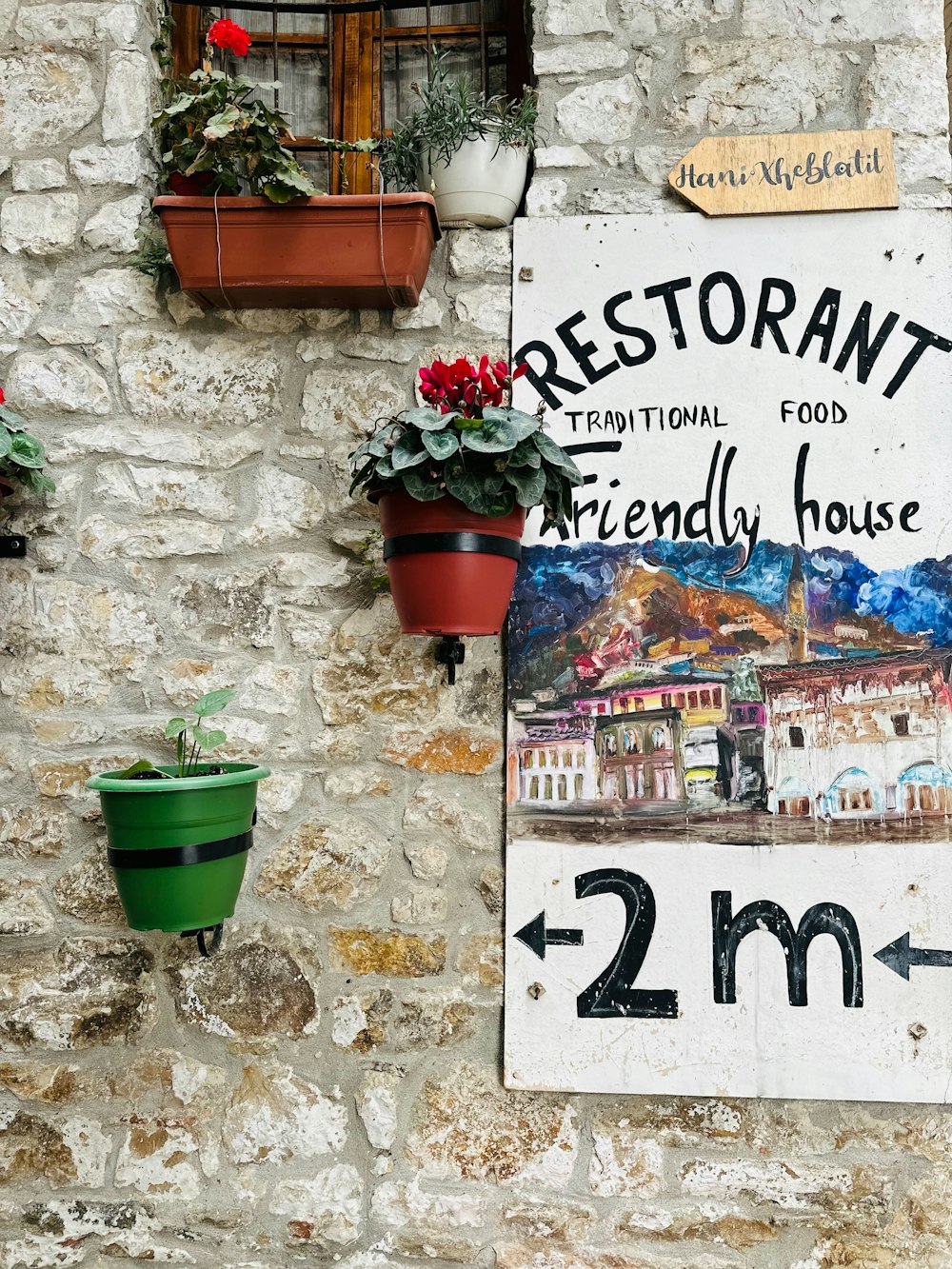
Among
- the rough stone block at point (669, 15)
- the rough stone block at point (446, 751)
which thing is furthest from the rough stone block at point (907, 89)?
the rough stone block at point (446, 751)

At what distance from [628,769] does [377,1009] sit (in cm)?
68

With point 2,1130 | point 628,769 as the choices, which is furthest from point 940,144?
point 2,1130

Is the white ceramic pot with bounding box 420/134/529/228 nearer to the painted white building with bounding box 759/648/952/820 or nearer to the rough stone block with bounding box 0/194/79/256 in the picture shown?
the rough stone block with bounding box 0/194/79/256

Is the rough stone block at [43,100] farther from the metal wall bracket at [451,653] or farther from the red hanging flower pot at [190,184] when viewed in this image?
the metal wall bracket at [451,653]

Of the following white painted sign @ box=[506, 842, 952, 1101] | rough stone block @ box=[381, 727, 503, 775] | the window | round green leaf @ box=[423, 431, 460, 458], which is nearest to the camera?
round green leaf @ box=[423, 431, 460, 458]

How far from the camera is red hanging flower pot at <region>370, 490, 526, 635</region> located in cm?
162

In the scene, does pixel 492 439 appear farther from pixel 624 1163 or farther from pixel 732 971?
pixel 624 1163

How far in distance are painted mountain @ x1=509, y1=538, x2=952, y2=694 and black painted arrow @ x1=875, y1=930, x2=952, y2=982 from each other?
56cm

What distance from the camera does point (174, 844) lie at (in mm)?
1592

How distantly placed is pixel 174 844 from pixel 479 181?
140 cm

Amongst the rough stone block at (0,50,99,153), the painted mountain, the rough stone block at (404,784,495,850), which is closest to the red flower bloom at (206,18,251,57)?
the rough stone block at (0,50,99,153)

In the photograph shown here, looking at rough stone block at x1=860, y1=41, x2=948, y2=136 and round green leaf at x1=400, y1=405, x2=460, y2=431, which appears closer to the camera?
round green leaf at x1=400, y1=405, x2=460, y2=431

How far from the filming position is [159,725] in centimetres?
188

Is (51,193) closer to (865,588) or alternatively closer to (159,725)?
(159,725)
